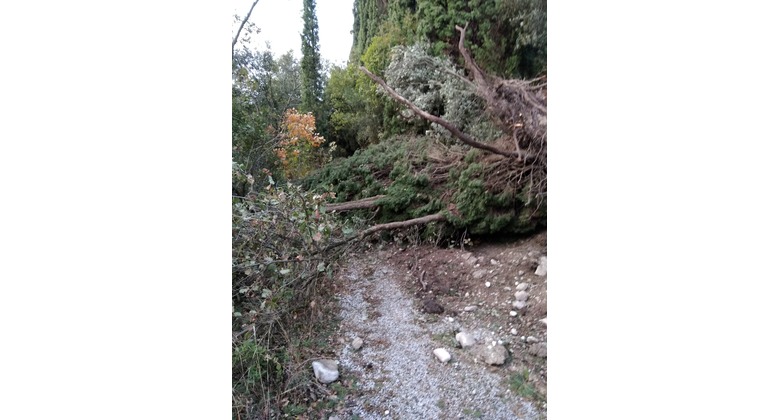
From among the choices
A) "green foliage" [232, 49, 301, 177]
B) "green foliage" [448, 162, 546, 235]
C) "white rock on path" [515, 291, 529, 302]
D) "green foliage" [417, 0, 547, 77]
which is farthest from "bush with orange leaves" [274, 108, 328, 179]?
"white rock on path" [515, 291, 529, 302]

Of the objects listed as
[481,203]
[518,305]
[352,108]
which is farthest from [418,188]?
[518,305]

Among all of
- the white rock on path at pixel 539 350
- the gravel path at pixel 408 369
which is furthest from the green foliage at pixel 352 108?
the white rock on path at pixel 539 350

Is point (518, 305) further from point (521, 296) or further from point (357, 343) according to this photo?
point (357, 343)

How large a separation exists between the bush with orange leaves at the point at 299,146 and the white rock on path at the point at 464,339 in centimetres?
96

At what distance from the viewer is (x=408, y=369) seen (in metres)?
1.49

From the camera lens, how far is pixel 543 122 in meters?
1.73

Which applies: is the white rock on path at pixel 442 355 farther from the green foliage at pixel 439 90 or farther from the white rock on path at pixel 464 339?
the green foliage at pixel 439 90

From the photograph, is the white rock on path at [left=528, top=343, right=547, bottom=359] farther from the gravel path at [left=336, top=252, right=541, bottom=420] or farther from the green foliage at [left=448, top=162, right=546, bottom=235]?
the green foliage at [left=448, top=162, right=546, bottom=235]

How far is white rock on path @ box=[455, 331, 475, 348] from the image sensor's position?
154 centimetres

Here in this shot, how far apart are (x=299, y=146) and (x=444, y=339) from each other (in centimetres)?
105
